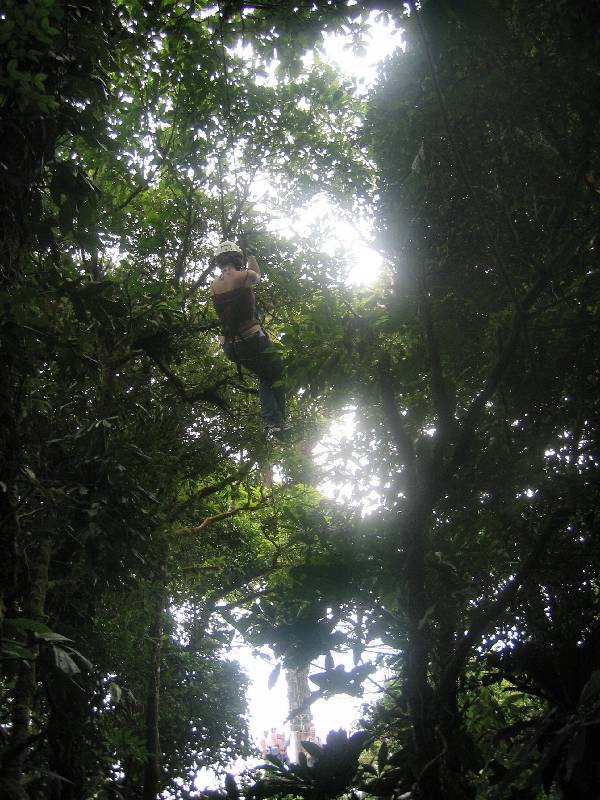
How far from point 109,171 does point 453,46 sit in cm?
391

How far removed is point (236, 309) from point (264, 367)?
0.65 meters

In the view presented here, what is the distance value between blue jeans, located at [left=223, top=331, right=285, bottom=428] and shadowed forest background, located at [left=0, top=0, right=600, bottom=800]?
73cm

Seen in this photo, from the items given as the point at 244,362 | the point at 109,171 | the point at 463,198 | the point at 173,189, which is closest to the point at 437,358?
the point at 463,198

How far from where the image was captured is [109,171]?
631 cm

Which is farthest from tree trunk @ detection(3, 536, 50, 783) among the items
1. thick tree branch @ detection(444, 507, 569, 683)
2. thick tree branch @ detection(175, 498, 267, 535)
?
thick tree branch @ detection(175, 498, 267, 535)

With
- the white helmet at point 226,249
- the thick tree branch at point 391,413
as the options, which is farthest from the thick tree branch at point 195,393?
the thick tree branch at point 391,413

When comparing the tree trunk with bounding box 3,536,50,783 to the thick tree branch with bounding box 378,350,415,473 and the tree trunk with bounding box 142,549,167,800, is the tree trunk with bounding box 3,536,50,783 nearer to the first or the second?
the thick tree branch with bounding box 378,350,415,473

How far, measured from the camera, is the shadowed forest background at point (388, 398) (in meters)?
2.89

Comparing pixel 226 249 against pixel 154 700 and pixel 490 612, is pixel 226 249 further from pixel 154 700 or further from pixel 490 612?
pixel 154 700

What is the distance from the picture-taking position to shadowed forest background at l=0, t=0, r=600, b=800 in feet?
9.48

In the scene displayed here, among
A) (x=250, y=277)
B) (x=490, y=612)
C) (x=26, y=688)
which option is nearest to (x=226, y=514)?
(x=250, y=277)

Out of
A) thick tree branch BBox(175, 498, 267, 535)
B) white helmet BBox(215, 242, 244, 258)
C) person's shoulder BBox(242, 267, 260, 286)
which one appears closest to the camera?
person's shoulder BBox(242, 267, 260, 286)

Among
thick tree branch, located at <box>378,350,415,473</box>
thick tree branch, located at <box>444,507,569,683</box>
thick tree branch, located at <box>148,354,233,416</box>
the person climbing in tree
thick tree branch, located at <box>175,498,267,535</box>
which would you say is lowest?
thick tree branch, located at <box>444,507,569,683</box>

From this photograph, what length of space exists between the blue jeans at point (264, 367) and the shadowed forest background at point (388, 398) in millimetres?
735
